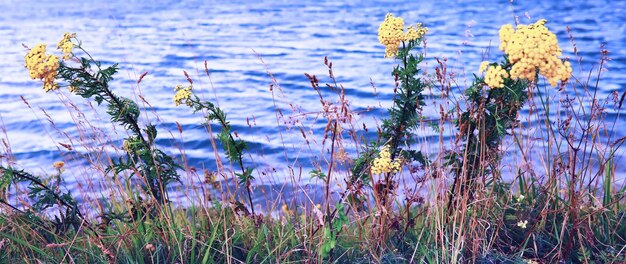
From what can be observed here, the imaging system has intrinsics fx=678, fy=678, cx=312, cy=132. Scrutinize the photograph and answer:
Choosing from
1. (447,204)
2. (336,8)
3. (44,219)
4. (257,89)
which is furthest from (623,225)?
(336,8)

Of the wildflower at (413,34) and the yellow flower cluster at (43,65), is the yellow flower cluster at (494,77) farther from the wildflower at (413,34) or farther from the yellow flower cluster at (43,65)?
the yellow flower cluster at (43,65)

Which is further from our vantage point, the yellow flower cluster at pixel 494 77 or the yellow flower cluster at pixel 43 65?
the yellow flower cluster at pixel 43 65

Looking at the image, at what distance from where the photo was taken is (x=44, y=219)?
3256 millimetres

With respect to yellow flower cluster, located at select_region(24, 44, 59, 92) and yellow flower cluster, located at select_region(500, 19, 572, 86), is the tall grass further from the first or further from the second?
yellow flower cluster, located at select_region(500, 19, 572, 86)

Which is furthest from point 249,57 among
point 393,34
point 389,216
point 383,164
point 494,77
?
point 494,77

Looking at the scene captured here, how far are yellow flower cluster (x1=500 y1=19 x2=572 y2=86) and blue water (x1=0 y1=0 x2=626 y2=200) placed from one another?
116 centimetres

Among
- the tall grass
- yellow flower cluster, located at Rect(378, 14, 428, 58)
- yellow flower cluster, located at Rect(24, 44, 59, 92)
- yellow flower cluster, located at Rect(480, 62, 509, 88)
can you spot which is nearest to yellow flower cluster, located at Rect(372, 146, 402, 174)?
the tall grass

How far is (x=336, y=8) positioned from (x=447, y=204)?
1338cm

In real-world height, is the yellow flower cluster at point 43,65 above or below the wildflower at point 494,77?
above

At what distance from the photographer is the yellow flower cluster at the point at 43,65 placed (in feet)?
8.77

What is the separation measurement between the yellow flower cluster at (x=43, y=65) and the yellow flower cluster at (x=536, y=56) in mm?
1751

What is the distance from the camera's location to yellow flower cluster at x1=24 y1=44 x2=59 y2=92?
2674mm

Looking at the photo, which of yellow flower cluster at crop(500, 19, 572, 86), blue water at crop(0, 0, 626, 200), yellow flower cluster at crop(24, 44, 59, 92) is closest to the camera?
yellow flower cluster at crop(500, 19, 572, 86)

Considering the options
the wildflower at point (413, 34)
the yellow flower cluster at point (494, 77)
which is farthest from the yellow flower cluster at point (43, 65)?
the yellow flower cluster at point (494, 77)
